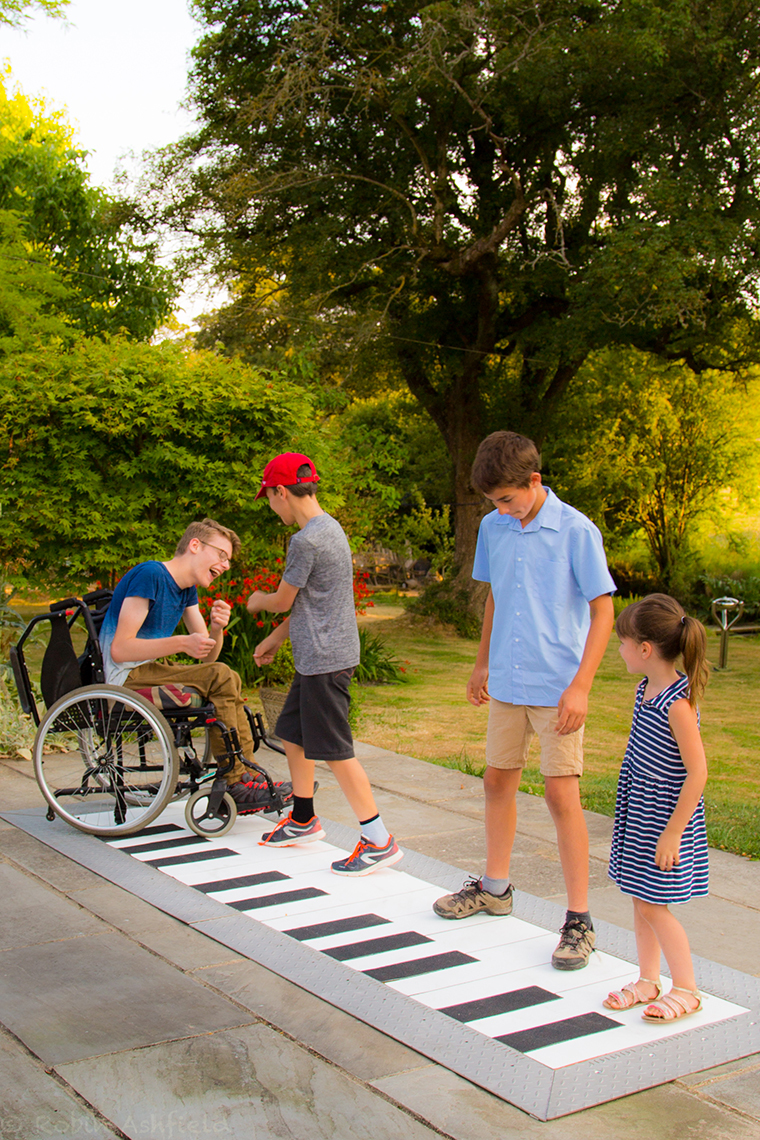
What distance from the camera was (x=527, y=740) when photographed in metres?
3.79

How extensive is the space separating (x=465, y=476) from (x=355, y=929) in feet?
48.8

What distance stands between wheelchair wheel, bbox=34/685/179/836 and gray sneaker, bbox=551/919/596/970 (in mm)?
1945

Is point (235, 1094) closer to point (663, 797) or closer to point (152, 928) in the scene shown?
point (152, 928)

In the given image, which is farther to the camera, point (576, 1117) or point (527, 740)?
point (527, 740)

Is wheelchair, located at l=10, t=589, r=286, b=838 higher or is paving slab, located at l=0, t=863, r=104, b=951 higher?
wheelchair, located at l=10, t=589, r=286, b=838

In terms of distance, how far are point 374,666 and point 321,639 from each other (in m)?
7.06

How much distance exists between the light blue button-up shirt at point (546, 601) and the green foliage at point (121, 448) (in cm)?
459

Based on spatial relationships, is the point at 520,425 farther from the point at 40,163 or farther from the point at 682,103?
the point at 40,163

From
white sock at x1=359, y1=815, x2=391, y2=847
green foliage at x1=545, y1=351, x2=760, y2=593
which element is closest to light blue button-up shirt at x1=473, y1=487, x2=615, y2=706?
white sock at x1=359, y1=815, x2=391, y2=847

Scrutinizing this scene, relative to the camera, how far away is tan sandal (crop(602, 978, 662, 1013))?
124 inches

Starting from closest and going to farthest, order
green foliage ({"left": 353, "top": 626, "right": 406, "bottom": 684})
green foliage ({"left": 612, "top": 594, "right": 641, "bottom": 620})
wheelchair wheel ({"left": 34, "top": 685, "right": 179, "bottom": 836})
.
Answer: wheelchair wheel ({"left": 34, "top": 685, "right": 179, "bottom": 836}), green foliage ({"left": 353, "top": 626, "right": 406, "bottom": 684}), green foliage ({"left": 612, "top": 594, "right": 641, "bottom": 620})

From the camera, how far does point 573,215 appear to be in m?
17.7

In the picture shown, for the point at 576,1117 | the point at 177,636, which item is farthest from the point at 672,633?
the point at 177,636

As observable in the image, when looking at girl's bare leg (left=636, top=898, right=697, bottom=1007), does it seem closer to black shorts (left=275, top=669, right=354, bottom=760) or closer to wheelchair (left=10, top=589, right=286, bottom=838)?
black shorts (left=275, top=669, right=354, bottom=760)
